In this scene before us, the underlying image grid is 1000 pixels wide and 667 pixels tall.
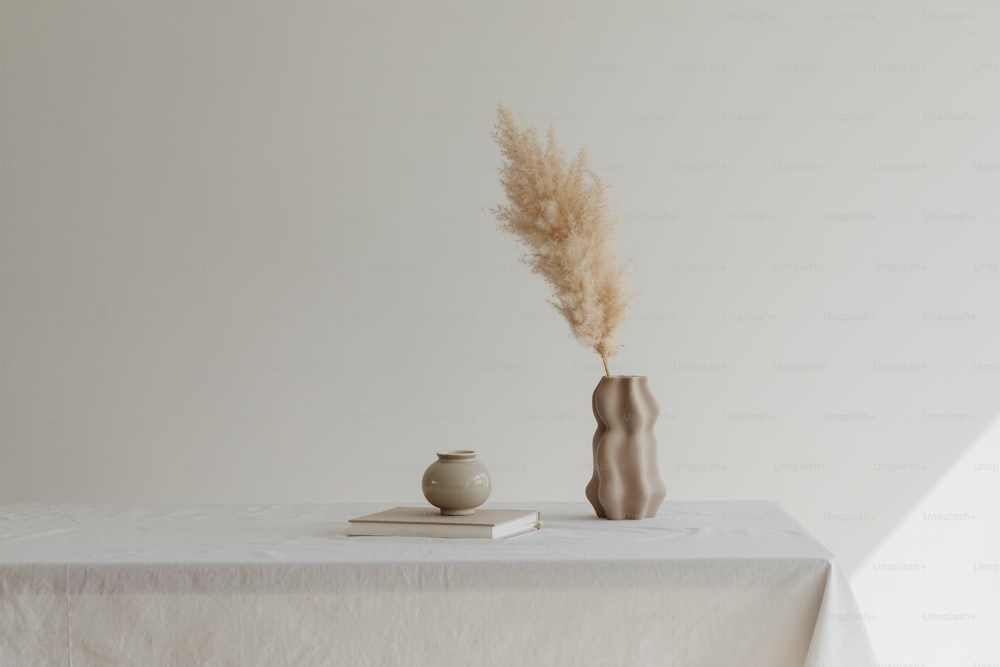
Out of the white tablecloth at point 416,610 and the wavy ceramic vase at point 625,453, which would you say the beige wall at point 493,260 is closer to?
the wavy ceramic vase at point 625,453

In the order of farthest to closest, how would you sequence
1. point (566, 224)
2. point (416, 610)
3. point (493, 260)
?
1. point (493, 260)
2. point (566, 224)
3. point (416, 610)

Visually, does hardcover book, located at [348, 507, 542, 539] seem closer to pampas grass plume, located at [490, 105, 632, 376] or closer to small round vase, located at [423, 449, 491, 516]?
small round vase, located at [423, 449, 491, 516]

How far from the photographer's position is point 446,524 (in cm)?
194

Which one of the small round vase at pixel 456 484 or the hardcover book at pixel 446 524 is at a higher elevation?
the small round vase at pixel 456 484

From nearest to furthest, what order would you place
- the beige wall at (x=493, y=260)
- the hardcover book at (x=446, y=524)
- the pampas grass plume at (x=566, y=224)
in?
the hardcover book at (x=446, y=524) < the pampas grass plume at (x=566, y=224) < the beige wall at (x=493, y=260)

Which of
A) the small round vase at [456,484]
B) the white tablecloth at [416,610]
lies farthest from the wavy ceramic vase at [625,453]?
the white tablecloth at [416,610]

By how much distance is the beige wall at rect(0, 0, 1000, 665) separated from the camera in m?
3.22

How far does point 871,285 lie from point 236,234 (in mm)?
2083

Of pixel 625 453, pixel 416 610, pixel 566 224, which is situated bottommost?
pixel 416 610

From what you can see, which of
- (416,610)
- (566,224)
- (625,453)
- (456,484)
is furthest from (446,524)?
(566,224)

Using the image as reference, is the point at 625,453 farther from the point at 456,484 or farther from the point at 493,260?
the point at 493,260

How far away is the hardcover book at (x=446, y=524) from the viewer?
1.91 metres

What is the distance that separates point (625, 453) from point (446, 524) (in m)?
0.44

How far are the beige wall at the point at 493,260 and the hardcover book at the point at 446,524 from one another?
125 cm
